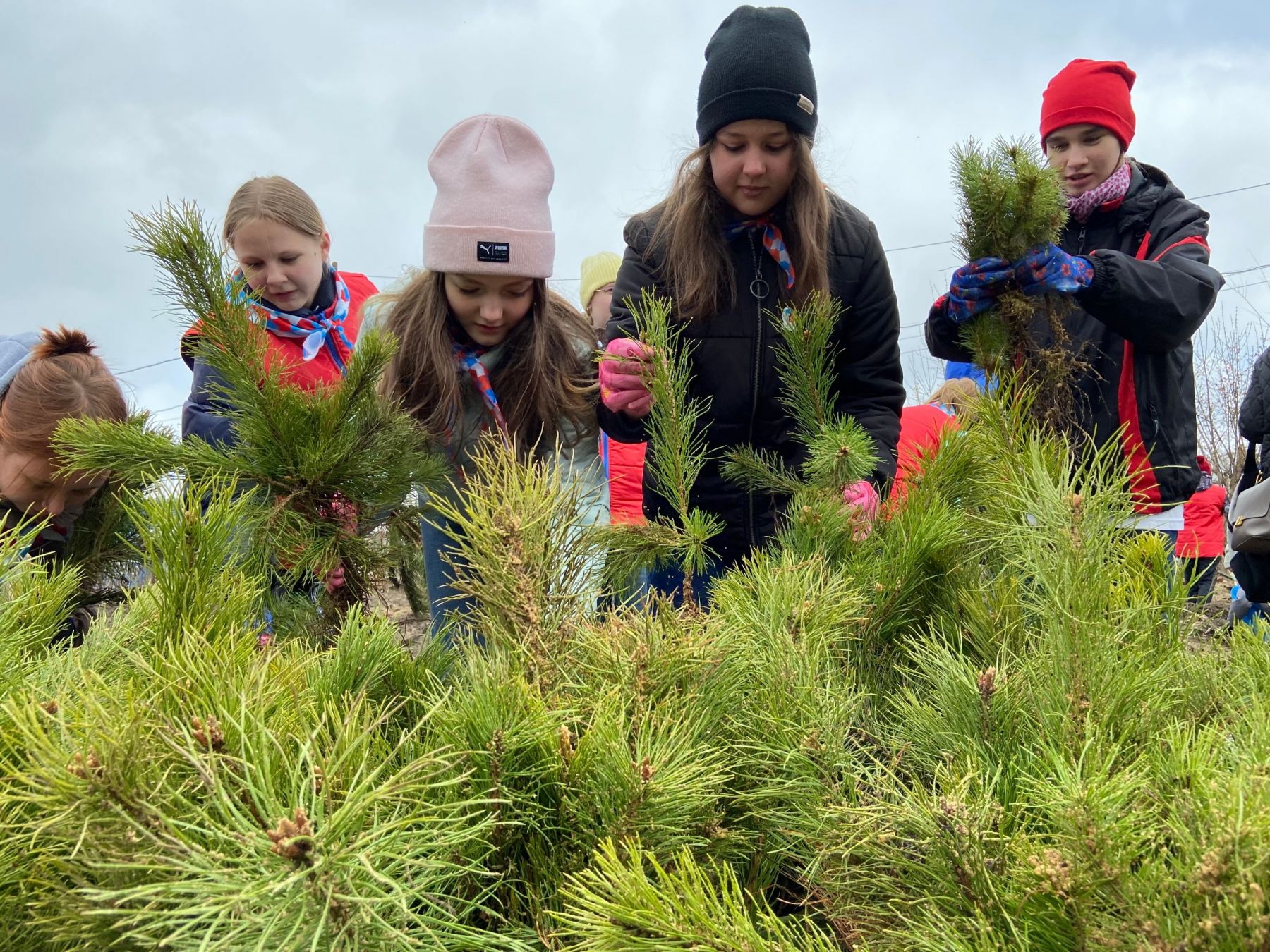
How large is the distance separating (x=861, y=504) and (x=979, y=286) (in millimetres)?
406

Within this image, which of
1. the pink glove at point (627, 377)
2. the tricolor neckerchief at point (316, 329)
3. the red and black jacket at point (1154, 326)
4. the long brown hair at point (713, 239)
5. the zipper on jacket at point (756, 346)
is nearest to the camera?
the pink glove at point (627, 377)

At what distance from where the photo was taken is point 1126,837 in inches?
19.6

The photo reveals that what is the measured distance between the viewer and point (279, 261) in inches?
145

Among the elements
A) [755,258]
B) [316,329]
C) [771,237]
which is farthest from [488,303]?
[316,329]

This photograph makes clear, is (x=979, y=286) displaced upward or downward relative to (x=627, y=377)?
upward

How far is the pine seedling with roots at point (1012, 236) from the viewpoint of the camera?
1272 mm

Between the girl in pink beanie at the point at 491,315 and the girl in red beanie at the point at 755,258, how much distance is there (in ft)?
1.49

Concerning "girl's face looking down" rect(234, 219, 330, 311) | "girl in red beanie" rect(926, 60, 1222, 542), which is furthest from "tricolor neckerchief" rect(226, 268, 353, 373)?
"girl in red beanie" rect(926, 60, 1222, 542)

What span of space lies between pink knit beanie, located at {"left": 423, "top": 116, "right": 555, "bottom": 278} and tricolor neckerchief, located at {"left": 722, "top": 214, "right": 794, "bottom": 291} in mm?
812

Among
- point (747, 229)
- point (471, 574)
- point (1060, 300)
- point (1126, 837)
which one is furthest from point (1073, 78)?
point (1126, 837)

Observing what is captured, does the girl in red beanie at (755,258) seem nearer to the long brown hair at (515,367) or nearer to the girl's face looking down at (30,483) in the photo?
the long brown hair at (515,367)

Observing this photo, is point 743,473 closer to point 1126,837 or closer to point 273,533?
point 273,533

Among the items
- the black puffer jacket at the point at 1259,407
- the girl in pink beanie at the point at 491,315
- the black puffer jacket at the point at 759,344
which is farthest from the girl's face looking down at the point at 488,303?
the black puffer jacket at the point at 1259,407

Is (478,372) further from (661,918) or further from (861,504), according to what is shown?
Answer: (661,918)
